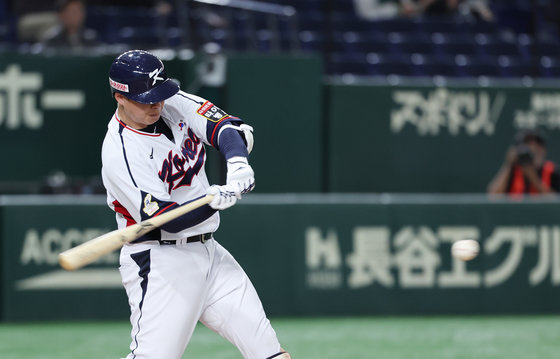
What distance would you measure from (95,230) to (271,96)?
7.26 ft

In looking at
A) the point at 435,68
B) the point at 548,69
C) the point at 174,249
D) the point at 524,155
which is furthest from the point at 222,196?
the point at 548,69

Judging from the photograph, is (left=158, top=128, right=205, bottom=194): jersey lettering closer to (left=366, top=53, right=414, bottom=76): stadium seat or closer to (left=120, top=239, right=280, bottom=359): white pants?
(left=120, top=239, right=280, bottom=359): white pants

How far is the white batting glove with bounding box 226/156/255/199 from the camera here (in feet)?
12.9

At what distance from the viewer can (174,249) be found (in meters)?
4.09

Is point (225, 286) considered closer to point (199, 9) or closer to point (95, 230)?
point (95, 230)

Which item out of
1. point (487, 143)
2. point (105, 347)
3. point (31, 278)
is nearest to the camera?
point (105, 347)

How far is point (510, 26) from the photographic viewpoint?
12781mm

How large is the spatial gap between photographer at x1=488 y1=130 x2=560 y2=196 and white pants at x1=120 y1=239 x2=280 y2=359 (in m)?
4.93

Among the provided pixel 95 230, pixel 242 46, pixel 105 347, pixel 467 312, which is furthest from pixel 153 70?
pixel 242 46

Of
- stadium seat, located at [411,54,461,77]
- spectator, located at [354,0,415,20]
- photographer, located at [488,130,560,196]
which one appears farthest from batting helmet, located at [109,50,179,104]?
spectator, located at [354,0,415,20]

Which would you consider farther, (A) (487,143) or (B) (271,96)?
(A) (487,143)

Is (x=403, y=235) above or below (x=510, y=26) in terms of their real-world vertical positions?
below

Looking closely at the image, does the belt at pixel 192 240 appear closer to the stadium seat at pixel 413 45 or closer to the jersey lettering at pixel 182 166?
the jersey lettering at pixel 182 166

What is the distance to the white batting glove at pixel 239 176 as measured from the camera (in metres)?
3.94
